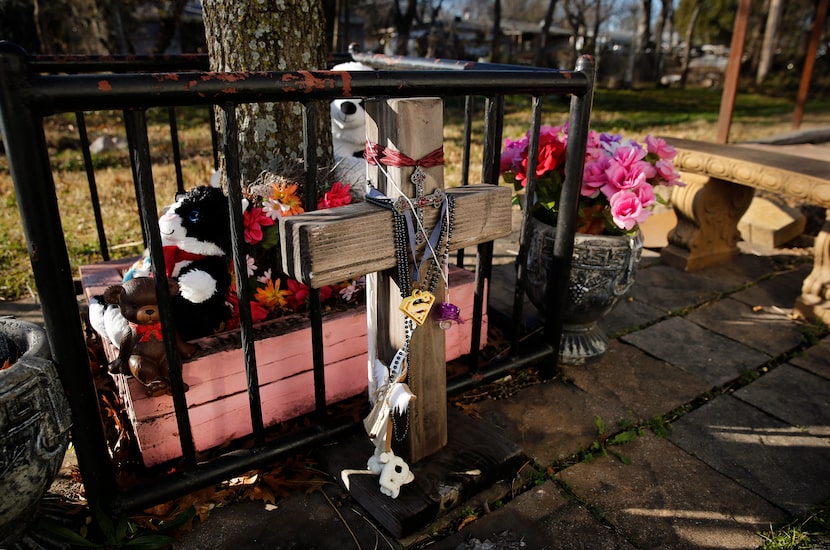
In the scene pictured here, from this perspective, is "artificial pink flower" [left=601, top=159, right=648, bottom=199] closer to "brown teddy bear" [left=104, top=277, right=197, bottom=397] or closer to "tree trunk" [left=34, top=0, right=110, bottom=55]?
"brown teddy bear" [left=104, top=277, right=197, bottom=397]

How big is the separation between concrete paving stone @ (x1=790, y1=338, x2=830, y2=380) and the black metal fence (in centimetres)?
154

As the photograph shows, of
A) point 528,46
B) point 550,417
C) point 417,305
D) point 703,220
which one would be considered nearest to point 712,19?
point 528,46

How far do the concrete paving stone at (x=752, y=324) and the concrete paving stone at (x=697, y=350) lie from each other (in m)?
0.08

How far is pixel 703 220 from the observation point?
3754 millimetres

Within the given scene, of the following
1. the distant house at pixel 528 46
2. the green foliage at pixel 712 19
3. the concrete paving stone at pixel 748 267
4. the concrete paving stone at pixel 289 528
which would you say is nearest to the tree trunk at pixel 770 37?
the green foliage at pixel 712 19

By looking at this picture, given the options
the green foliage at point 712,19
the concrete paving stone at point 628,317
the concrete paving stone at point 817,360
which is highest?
the green foliage at point 712,19

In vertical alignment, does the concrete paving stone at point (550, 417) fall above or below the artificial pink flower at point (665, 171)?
below

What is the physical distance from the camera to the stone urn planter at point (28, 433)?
126 centimetres

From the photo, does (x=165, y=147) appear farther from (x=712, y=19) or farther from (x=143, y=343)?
(x=712, y=19)

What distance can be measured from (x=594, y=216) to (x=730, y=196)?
1812 mm

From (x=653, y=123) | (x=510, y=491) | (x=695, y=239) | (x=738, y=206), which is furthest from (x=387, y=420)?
(x=653, y=123)

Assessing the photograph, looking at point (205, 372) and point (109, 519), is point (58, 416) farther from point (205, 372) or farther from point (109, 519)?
point (205, 372)

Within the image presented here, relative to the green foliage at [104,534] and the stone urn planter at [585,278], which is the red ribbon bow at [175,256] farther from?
the stone urn planter at [585,278]

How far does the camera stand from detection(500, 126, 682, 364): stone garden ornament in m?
2.36
